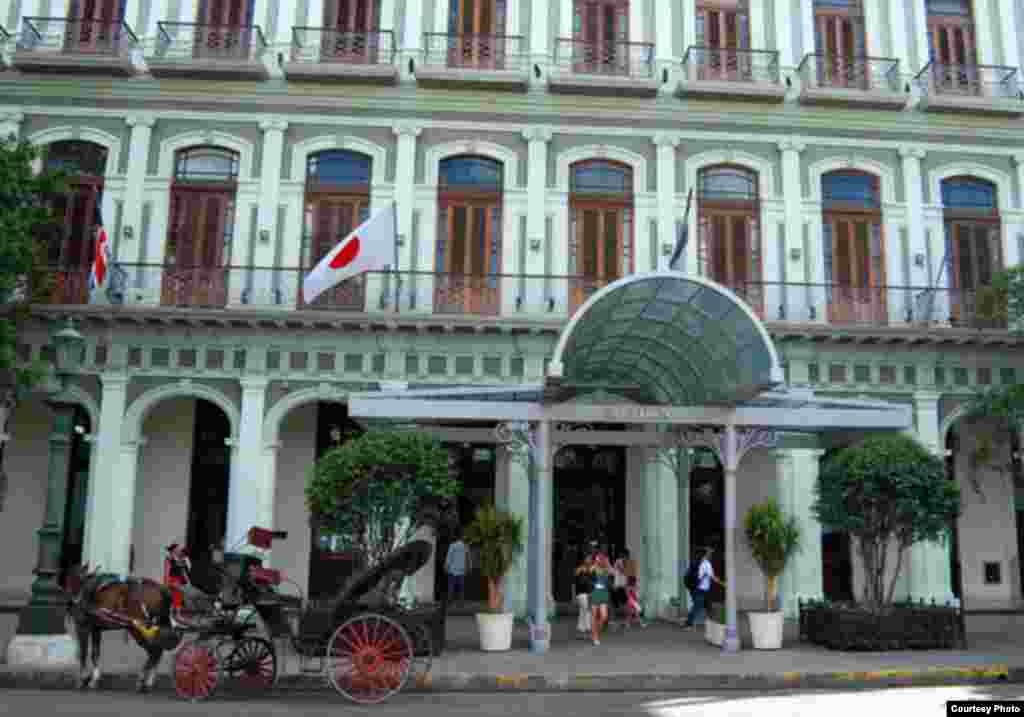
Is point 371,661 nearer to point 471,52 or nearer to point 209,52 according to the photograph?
point 471,52

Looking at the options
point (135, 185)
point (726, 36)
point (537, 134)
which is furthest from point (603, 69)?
point (135, 185)

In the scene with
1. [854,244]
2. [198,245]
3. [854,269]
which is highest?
[854,244]

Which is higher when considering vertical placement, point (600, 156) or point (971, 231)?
point (600, 156)

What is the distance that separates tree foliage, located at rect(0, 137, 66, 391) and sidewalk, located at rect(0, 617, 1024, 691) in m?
5.36

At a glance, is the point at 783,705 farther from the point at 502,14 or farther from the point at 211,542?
the point at 502,14

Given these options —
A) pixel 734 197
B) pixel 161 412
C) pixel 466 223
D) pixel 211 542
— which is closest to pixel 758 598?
pixel 734 197

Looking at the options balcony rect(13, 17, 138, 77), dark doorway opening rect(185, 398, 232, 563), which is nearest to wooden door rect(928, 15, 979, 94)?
balcony rect(13, 17, 138, 77)

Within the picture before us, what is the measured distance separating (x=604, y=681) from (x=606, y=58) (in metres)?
14.2

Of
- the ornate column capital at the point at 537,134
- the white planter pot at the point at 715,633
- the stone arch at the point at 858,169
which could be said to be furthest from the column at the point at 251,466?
the stone arch at the point at 858,169

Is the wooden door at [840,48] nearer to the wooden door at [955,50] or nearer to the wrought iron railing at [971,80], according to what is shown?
the wrought iron railing at [971,80]

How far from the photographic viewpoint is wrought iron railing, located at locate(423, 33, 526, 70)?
20.7 metres

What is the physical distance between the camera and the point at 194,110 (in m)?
20.4

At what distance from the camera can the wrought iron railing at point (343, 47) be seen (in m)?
20.6

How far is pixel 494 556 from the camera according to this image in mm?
14055
